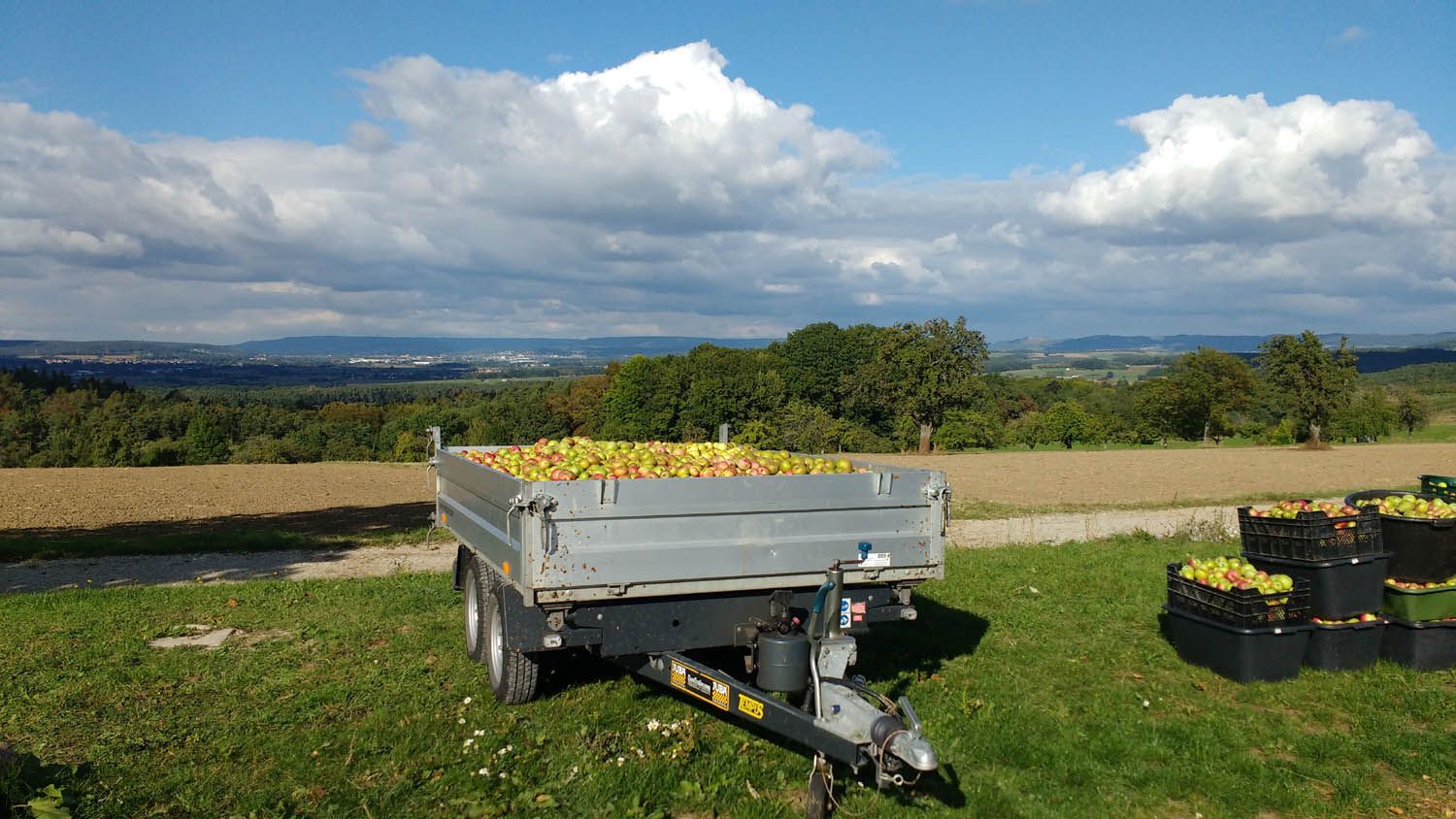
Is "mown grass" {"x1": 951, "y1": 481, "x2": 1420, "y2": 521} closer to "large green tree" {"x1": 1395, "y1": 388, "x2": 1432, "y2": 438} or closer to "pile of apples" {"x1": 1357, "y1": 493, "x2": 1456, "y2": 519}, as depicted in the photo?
"pile of apples" {"x1": 1357, "y1": 493, "x2": 1456, "y2": 519}

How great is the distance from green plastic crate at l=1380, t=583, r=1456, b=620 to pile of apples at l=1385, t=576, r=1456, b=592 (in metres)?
0.02

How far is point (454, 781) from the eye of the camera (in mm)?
5301

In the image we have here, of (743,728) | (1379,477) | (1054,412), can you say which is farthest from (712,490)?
(1054,412)

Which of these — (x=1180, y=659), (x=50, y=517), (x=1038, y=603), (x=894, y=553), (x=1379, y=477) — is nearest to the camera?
(x=894, y=553)

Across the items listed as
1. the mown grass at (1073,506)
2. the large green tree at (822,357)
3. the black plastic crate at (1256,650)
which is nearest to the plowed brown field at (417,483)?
the mown grass at (1073,506)

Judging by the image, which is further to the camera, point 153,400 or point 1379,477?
point 153,400

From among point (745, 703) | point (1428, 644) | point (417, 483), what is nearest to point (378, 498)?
point (417, 483)

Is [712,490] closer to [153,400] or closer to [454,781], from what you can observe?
[454,781]

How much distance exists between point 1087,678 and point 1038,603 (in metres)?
2.84

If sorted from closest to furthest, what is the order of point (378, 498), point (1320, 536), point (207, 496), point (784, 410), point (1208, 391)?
point (1320, 536)
point (207, 496)
point (378, 498)
point (784, 410)
point (1208, 391)

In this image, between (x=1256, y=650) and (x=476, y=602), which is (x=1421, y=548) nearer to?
(x=1256, y=650)

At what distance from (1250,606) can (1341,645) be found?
1.02 meters

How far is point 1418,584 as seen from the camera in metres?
7.89

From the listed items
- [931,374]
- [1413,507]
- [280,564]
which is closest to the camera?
[1413,507]
